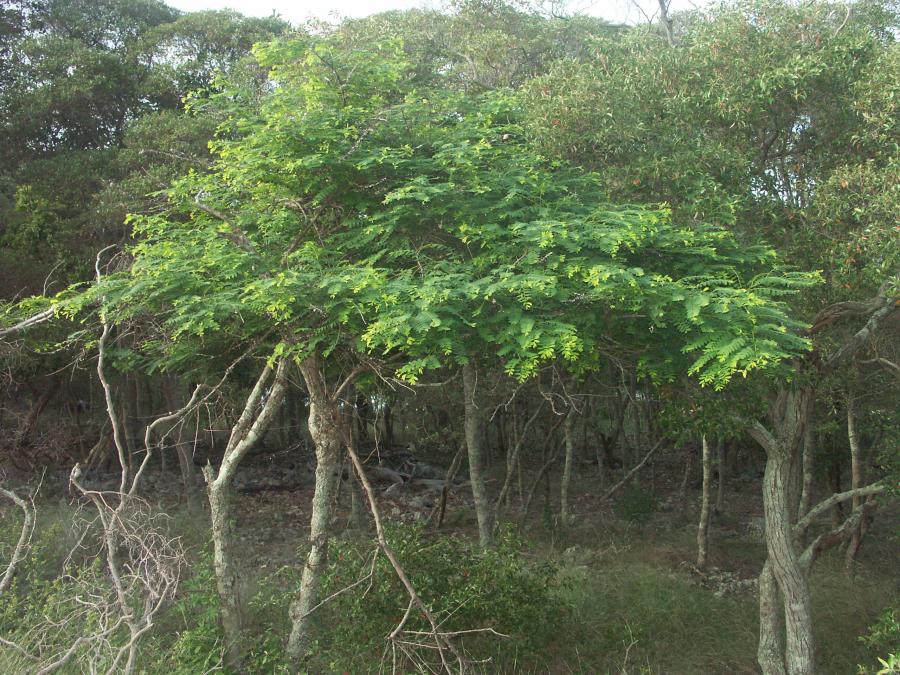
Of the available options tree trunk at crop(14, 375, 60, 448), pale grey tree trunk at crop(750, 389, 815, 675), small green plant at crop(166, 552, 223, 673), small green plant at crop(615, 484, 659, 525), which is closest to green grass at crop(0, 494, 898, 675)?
small green plant at crop(166, 552, 223, 673)

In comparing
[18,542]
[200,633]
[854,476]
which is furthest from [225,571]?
[854,476]

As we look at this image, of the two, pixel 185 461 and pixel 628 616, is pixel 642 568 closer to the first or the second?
pixel 628 616

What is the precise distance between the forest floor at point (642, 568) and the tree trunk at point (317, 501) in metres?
1.96

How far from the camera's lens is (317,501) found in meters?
7.63

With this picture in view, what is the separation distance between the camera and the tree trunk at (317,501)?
7441 mm

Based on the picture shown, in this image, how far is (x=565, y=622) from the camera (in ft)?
29.7

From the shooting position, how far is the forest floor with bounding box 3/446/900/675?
916 cm

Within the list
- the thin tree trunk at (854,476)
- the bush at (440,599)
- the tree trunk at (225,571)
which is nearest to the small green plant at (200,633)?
the tree trunk at (225,571)

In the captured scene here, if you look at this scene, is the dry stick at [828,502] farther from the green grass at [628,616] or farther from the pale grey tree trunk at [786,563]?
the green grass at [628,616]

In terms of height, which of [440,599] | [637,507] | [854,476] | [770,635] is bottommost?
[637,507]

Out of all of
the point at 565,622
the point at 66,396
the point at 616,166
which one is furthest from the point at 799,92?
the point at 66,396

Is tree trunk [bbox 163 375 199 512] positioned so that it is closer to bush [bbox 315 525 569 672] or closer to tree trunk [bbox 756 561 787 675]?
bush [bbox 315 525 569 672]

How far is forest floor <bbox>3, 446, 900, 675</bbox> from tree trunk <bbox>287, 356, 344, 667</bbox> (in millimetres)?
1961

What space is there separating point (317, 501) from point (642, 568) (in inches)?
242
